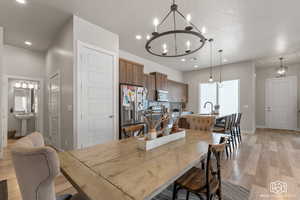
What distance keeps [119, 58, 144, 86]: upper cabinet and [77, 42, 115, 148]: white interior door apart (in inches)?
12.7

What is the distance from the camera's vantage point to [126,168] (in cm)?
106

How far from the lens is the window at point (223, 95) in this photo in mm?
6195

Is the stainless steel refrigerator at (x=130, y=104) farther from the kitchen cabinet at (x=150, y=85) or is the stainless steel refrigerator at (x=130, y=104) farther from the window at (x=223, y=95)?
the window at (x=223, y=95)

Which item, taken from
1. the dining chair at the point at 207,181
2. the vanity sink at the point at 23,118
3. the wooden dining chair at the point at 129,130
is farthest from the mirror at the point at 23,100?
the dining chair at the point at 207,181

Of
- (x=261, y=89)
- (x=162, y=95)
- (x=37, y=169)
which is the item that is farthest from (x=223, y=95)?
(x=37, y=169)

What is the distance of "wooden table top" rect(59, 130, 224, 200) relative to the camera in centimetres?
78

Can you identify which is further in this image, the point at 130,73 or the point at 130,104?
the point at 130,73

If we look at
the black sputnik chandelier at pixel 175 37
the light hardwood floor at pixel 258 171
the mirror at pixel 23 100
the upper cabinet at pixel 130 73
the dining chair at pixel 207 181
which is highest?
the black sputnik chandelier at pixel 175 37

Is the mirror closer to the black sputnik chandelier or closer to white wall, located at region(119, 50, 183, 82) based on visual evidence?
white wall, located at region(119, 50, 183, 82)

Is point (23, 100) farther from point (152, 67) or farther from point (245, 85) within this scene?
point (245, 85)

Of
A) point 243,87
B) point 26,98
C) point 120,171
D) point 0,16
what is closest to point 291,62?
point 243,87

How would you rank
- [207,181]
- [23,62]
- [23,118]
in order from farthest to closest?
[23,118] → [23,62] → [207,181]

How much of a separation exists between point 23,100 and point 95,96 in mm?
4536

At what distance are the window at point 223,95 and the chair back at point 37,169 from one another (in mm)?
6443
